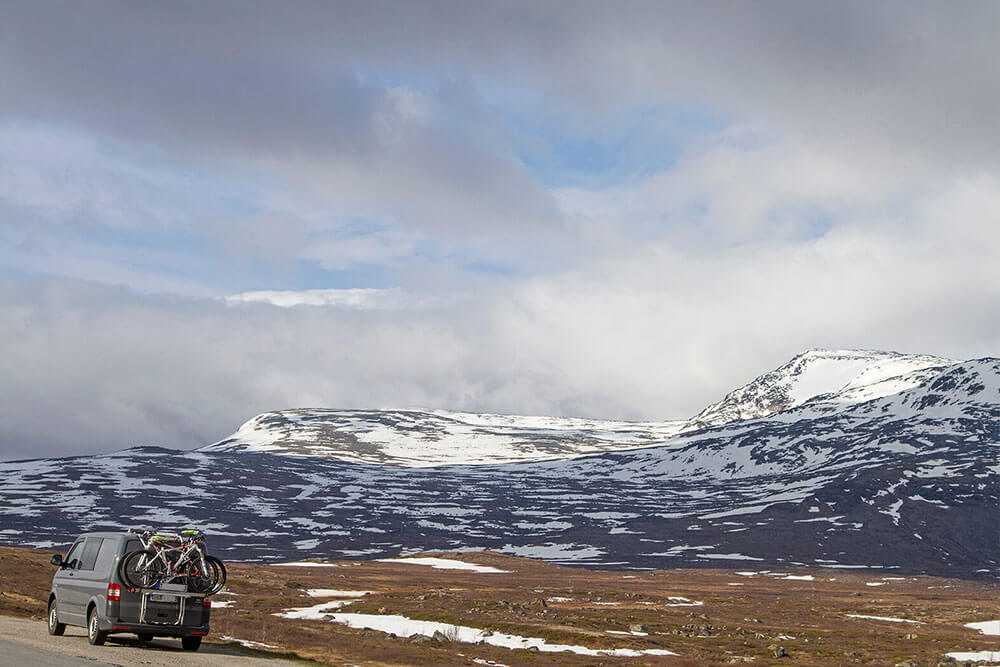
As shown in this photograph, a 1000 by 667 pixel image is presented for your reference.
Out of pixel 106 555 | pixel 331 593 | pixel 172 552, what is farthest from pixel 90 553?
pixel 331 593

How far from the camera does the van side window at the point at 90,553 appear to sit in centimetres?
3334

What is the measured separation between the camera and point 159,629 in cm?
3192

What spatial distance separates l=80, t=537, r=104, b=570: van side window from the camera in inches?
1313

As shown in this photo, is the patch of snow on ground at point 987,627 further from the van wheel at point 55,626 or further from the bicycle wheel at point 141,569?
the van wheel at point 55,626

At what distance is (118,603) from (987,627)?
101990mm

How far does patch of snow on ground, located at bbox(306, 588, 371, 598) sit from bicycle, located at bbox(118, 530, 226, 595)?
72633 mm

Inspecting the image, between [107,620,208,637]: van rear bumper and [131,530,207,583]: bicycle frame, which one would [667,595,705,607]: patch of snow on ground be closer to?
[107,620,208,637]: van rear bumper

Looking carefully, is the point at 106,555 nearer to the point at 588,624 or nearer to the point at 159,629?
the point at 159,629

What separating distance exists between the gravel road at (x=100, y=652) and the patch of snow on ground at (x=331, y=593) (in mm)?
66562

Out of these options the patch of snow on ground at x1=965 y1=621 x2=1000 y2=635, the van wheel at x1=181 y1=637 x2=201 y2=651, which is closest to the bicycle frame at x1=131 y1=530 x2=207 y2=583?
the van wheel at x1=181 y1=637 x2=201 y2=651

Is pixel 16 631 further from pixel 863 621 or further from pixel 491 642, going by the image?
pixel 863 621

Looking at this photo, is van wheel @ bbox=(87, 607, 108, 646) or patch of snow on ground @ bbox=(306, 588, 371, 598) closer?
van wheel @ bbox=(87, 607, 108, 646)

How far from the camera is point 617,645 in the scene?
6612 cm

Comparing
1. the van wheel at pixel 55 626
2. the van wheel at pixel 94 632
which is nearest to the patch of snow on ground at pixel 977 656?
the van wheel at pixel 94 632
